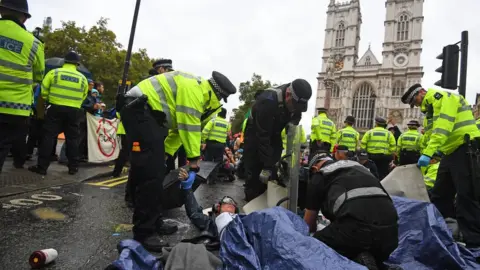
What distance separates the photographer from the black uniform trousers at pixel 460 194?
11.7 feet

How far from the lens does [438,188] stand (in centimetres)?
413

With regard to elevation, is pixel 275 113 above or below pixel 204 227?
above

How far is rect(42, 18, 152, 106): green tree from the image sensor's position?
2283cm

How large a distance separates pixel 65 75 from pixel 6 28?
193 cm

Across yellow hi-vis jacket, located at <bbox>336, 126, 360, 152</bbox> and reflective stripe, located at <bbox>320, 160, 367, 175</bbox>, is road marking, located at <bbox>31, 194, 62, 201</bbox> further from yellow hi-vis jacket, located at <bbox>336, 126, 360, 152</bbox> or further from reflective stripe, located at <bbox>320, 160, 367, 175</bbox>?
yellow hi-vis jacket, located at <bbox>336, 126, 360, 152</bbox>

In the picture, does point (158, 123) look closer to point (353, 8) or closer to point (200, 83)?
point (200, 83)

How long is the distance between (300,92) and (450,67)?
10.5ft

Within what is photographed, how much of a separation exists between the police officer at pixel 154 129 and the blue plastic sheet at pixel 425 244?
2055mm

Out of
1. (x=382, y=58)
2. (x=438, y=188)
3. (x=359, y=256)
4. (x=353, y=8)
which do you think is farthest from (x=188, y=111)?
(x=353, y=8)

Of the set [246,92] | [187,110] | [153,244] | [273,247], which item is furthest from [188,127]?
[246,92]

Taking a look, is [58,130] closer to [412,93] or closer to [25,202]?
[25,202]

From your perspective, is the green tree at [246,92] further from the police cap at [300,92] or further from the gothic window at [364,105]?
the police cap at [300,92]

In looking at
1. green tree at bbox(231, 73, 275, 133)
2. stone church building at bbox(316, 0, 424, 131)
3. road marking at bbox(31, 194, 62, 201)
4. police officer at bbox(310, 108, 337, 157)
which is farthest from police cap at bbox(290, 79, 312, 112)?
stone church building at bbox(316, 0, 424, 131)

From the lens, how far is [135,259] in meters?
2.10
